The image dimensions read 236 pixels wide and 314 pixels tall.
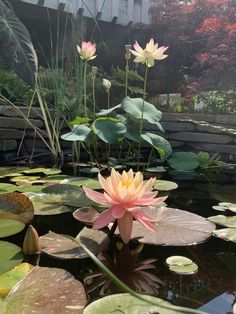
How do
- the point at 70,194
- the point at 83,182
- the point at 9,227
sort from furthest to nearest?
1. the point at 83,182
2. the point at 70,194
3. the point at 9,227

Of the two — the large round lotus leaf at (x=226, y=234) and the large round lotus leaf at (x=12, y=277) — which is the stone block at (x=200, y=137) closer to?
the large round lotus leaf at (x=226, y=234)

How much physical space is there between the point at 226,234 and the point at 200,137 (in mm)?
1901

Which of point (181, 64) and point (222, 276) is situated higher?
point (181, 64)

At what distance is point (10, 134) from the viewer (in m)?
2.89

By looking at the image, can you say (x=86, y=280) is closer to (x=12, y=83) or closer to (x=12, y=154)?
(x=12, y=154)

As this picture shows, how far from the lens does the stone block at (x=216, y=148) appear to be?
2.87 meters

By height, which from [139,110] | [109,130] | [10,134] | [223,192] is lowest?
[223,192]

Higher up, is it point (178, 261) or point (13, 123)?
point (13, 123)

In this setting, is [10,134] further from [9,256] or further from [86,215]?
[9,256]

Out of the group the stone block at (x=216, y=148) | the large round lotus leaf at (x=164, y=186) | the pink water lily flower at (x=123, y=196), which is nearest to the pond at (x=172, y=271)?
the pink water lily flower at (x=123, y=196)

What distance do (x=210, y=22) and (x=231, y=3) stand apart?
0.66 metres

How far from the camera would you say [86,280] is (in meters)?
0.87

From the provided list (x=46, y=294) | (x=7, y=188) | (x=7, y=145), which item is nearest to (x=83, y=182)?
(x=7, y=188)

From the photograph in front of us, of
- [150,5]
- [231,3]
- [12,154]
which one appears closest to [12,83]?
[12,154]
